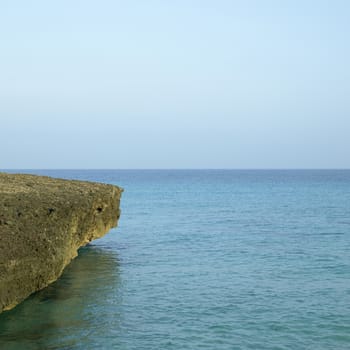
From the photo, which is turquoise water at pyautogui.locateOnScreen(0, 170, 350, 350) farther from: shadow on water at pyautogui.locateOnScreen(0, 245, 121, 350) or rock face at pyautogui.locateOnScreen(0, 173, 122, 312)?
rock face at pyautogui.locateOnScreen(0, 173, 122, 312)

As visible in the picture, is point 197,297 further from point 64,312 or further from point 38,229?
point 38,229

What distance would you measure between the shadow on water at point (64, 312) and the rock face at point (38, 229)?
671 millimetres

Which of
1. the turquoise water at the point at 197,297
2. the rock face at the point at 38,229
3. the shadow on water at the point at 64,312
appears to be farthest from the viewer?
the rock face at the point at 38,229

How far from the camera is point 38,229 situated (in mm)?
22156

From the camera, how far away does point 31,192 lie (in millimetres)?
25109

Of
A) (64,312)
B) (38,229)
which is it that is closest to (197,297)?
(64,312)

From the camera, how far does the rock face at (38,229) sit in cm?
2006

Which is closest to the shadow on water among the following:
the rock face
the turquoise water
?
the turquoise water

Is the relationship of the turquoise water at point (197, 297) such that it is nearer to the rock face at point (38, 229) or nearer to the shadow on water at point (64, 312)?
the shadow on water at point (64, 312)

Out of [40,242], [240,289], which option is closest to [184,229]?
[240,289]

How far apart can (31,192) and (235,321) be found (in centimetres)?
1082

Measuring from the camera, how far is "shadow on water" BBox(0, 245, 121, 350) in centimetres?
1817

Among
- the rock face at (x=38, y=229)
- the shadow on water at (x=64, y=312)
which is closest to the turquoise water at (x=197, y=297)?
the shadow on water at (x=64, y=312)

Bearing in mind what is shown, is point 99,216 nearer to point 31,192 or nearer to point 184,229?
point 31,192
